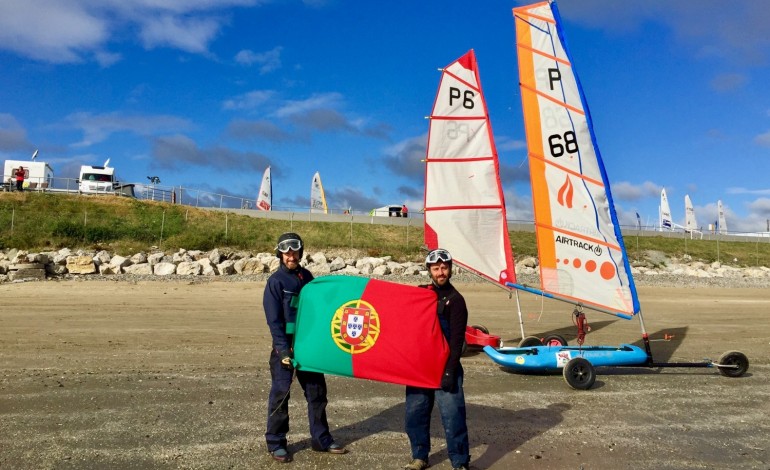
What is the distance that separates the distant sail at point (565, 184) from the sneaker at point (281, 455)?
244 inches

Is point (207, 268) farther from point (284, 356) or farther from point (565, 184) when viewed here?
point (284, 356)

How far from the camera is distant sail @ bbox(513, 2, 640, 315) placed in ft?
32.1

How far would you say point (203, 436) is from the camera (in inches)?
240

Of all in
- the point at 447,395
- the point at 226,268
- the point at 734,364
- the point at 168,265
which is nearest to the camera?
the point at 447,395

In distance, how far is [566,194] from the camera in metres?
9.91

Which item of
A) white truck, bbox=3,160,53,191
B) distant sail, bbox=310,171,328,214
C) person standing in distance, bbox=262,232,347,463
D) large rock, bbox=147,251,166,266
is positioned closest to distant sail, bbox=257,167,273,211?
distant sail, bbox=310,171,328,214

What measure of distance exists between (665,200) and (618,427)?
5391 centimetres

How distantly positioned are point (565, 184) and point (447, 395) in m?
6.10

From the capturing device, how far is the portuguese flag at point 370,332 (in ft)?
16.5

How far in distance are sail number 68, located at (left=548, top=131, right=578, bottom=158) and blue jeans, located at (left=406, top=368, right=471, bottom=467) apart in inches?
238

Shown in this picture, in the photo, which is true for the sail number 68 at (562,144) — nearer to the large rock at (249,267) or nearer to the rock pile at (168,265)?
the rock pile at (168,265)

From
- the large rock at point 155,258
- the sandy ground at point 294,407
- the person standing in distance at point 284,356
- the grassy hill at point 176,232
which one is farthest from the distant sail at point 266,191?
the person standing in distance at point 284,356

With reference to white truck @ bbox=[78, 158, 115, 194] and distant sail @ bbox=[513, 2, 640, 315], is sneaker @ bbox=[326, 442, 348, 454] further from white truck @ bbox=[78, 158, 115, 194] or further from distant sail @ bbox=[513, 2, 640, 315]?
white truck @ bbox=[78, 158, 115, 194]

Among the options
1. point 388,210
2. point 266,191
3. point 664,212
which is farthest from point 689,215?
point 266,191
